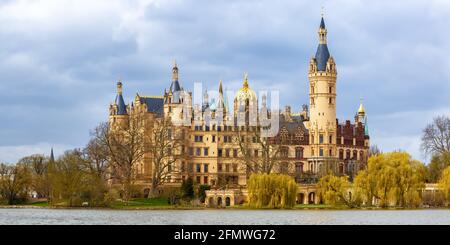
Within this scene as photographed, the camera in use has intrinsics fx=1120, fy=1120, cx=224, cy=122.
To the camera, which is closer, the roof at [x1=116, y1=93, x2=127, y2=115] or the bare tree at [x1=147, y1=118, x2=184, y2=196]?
the bare tree at [x1=147, y1=118, x2=184, y2=196]

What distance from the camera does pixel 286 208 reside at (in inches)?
3506

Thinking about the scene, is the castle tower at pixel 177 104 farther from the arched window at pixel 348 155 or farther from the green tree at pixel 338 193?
the green tree at pixel 338 193

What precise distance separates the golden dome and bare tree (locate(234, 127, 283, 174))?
1105cm

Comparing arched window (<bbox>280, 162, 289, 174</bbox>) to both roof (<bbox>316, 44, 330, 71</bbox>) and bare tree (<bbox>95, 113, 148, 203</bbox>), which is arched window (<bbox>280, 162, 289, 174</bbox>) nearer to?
roof (<bbox>316, 44, 330, 71</bbox>)

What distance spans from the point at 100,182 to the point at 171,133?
83.6ft

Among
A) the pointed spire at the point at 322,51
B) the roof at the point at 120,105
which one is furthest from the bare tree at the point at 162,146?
the pointed spire at the point at 322,51

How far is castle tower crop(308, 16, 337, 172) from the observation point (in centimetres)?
13112

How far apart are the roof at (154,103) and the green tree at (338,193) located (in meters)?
47.7

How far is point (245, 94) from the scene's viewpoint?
142 meters

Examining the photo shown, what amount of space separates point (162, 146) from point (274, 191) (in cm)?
2584

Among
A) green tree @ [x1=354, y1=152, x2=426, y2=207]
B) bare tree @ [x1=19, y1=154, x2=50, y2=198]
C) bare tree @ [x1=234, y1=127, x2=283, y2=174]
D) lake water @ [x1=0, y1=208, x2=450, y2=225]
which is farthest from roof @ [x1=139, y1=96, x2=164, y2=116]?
lake water @ [x1=0, y1=208, x2=450, y2=225]

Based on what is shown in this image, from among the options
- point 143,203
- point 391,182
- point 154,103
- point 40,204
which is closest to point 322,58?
point 154,103

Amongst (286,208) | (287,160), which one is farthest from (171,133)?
(286,208)
